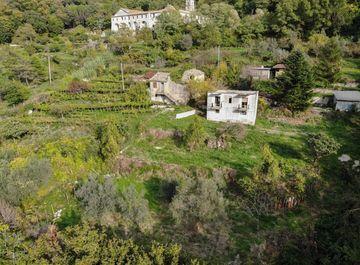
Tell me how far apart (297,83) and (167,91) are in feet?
49.1

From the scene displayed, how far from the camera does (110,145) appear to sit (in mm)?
21891

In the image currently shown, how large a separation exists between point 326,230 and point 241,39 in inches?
1809

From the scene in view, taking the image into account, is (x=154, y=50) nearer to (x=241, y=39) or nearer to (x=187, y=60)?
(x=187, y=60)

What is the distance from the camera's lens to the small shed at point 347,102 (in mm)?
27125

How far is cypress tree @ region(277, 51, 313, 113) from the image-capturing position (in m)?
26.7

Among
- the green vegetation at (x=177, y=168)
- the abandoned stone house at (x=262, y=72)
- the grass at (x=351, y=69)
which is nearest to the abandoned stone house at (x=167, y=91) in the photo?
the green vegetation at (x=177, y=168)

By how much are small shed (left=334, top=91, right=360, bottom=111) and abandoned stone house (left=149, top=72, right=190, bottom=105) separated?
1588cm

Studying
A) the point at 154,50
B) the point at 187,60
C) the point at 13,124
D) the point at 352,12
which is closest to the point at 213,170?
the point at 13,124

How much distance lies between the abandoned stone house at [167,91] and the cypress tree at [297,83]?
444 inches

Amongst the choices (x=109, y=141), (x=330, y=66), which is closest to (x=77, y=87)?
(x=109, y=141)

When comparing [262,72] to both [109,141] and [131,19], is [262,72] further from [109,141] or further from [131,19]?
[131,19]

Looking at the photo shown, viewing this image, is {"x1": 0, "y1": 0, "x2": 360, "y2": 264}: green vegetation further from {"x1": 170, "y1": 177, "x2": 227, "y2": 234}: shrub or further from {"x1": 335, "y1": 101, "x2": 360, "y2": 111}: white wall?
{"x1": 335, "y1": 101, "x2": 360, "y2": 111}: white wall

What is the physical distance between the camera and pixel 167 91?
34.3 metres

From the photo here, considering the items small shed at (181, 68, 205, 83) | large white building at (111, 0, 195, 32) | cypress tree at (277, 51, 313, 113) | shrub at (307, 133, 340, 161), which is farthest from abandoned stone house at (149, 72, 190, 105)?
large white building at (111, 0, 195, 32)
